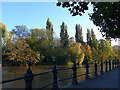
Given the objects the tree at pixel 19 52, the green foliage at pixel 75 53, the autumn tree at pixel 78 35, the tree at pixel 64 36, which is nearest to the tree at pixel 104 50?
the autumn tree at pixel 78 35

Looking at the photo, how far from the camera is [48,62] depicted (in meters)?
85.8

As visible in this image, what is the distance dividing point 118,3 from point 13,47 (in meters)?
64.7

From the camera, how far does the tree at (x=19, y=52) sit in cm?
7394

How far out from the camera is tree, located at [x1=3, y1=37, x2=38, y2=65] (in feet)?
243

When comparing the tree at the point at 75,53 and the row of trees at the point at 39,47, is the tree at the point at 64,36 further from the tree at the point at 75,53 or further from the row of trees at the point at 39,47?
the tree at the point at 75,53

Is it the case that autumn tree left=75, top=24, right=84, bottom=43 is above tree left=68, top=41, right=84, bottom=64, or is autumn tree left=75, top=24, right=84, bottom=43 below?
above

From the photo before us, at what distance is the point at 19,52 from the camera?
75.4 m

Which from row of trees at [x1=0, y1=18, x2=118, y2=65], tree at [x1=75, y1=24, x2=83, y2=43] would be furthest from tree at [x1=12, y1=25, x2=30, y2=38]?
tree at [x1=75, y1=24, x2=83, y2=43]

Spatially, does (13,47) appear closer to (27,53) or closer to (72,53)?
(27,53)

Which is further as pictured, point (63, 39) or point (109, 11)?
point (63, 39)

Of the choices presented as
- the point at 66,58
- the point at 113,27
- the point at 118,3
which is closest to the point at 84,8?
the point at 118,3

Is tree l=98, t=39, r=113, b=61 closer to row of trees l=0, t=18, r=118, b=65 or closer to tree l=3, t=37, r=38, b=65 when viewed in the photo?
row of trees l=0, t=18, r=118, b=65

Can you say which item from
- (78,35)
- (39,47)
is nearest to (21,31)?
(39,47)

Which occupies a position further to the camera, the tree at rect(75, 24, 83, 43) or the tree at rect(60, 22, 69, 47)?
the tree at rect(75, 24, 83, 43)
